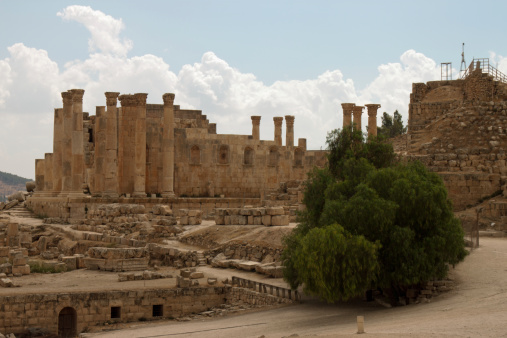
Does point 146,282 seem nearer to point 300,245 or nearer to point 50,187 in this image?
point 300,245

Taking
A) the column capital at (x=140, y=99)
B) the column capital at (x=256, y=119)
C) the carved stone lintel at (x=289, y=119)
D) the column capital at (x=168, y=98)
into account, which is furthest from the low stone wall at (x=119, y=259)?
the carved stone lintel at (x=289, y=119)

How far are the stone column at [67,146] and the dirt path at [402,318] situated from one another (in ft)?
76.1

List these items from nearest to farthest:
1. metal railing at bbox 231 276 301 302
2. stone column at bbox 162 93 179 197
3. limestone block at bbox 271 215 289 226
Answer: metal railing at bbox 231 276 301 302 → limestone block at bbox 271 215 289 226 → stone column at bbox 162 93 179 197

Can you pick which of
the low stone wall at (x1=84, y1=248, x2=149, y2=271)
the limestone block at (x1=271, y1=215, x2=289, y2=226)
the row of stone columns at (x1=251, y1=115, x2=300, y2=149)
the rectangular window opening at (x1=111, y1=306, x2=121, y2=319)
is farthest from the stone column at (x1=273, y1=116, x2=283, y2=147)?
the rectangular window opening at (x1=111, y1=306, x2=121, y2=319)

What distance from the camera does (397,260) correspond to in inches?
812

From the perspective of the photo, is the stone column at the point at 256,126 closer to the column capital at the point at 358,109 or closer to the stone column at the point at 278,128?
the stone column at the point at 278,128

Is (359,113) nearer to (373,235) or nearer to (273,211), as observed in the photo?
(273,211)

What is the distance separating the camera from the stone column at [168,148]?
144 ft

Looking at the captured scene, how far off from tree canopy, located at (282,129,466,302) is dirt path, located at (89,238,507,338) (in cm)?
69

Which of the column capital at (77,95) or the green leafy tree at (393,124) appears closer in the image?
the column capital at (77,95)

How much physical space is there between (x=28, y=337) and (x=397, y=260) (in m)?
10.7

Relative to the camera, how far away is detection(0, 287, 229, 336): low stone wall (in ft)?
76.7

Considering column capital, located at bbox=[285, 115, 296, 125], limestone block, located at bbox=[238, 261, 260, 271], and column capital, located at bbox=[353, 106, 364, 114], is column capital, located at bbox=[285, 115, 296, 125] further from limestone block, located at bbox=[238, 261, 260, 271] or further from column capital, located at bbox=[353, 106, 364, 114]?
limestone block, located at bbox=[238, 261, 260, 271]

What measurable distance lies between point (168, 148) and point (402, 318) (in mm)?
28007
